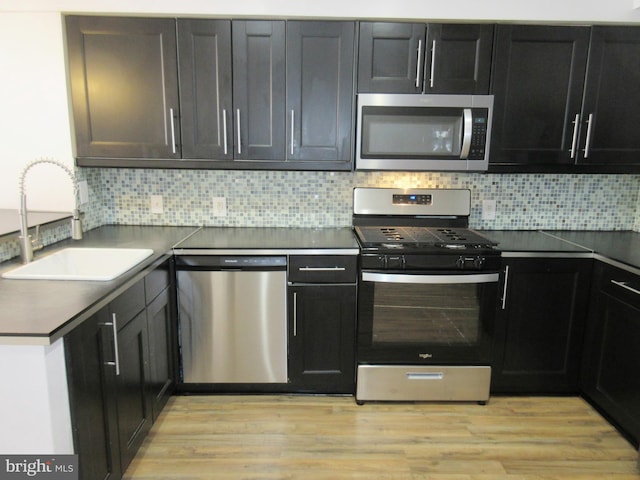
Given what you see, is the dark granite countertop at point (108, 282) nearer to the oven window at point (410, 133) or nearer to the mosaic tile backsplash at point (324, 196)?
the mosaic tile backsplash at point (324, 196)

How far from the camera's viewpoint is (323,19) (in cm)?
224

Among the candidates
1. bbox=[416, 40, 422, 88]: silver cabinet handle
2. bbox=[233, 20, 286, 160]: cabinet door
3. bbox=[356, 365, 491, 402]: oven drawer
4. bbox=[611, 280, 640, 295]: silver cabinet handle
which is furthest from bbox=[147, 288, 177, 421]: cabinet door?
bbox=[611, 280, 640, 295]: silver cabinet handle

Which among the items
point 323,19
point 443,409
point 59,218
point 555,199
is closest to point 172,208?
point 59,218

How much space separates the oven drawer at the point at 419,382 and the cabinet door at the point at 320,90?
3.80 feet

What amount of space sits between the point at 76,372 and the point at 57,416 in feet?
0.43

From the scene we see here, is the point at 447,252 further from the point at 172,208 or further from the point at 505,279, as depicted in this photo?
the point at 172,208

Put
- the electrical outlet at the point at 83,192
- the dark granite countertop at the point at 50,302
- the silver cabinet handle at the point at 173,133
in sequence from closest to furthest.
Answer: the dark granite countertop at the point at 50,302 → the silver cabinet handle at the point at 173,133 → the electrical outlet at the point at 83,192

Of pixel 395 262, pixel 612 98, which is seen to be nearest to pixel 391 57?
pixel 395 262

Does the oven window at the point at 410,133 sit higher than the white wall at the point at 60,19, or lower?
lower

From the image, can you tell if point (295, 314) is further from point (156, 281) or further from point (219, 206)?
point (219, 206)

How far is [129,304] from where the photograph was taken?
5.55ft

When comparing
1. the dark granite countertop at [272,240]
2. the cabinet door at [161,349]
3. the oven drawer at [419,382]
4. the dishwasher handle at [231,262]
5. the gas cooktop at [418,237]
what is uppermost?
the gas cooktop at [418,237]

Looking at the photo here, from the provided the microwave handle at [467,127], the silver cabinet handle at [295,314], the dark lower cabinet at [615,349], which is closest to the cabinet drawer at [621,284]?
the dark lower cabinet at [615,349]

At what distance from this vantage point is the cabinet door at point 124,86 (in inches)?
88.3
